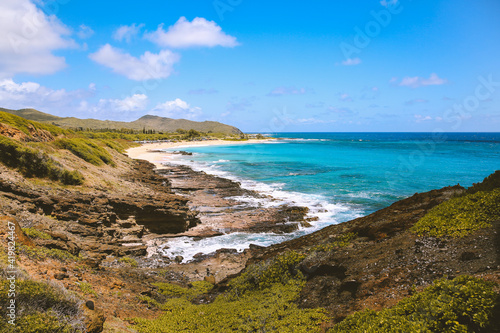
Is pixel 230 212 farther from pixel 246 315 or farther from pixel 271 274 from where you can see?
pixel 246 315

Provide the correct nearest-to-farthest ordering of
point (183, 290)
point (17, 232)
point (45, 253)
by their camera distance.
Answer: point (17, 232) < point (45, 253) < point (183, 290)

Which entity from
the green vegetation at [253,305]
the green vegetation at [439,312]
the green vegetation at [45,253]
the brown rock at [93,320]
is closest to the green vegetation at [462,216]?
the green vegetation at [253,305]

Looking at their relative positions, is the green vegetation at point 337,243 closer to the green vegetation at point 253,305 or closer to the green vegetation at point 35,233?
the green vegetation at point 253,305

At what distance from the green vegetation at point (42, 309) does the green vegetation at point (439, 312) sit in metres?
6.53

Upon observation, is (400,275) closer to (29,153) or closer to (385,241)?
(385,241)

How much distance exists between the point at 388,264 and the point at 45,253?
39.3ft

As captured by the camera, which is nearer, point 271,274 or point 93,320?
point 93,320

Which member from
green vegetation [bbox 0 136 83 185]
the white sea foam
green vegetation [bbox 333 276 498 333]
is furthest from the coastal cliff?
the white sea foam

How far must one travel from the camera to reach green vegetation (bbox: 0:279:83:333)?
19.0 feet

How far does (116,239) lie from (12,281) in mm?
11051

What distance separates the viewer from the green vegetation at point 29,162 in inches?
704

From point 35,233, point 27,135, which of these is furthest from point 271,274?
point 27,135

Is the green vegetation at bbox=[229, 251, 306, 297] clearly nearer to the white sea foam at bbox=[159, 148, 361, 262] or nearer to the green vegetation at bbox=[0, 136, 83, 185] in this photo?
the white sea foam at bbox=[159, 148, 361, 262]

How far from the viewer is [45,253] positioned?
960cm
